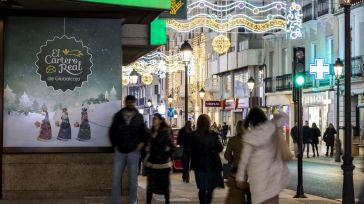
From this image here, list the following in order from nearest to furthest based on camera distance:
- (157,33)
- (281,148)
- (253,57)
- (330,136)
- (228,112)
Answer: (281,148)
(157,33)
(330,136)
(253,57)
(228,112)

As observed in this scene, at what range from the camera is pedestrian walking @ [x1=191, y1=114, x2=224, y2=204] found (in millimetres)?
11914

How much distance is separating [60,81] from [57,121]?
704 millimetres

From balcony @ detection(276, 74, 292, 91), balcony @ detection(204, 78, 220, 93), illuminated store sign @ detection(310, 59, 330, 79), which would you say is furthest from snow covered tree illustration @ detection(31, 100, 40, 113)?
balcony @ detection(204, 78, 220, 93)

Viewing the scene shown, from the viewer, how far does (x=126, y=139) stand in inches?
467

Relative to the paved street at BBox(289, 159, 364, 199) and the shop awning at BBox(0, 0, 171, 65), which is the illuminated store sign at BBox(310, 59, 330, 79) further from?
the shop awning at BBox(0, 0, 171, 65)

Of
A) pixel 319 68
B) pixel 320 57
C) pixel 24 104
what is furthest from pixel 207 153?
pixel 320 57

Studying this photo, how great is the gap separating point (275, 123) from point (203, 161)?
3551mm

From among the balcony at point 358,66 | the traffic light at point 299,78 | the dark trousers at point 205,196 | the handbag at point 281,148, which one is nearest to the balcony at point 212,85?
the balcony at point 358,66

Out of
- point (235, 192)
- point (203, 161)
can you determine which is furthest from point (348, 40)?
point (235, 192)

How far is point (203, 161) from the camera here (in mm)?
11930

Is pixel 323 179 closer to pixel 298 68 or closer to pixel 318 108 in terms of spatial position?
pixel 298 68

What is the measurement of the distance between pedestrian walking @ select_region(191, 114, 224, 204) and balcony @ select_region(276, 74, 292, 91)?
3467cm

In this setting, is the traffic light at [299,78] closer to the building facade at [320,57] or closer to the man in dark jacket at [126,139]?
the man in dark jacket at [126,139]

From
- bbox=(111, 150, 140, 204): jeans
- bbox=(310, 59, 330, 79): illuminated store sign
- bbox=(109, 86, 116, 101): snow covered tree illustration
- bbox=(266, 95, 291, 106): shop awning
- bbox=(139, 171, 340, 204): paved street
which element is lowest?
bbox=(139, 171, 340, 204): paved street
